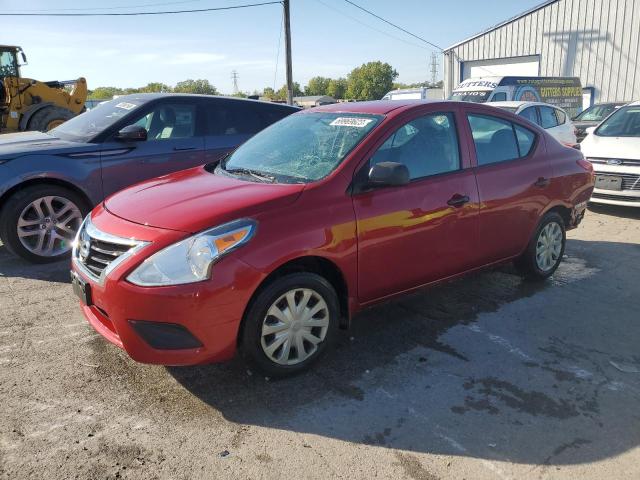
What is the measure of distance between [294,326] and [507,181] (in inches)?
90.3

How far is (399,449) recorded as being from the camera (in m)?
2.64

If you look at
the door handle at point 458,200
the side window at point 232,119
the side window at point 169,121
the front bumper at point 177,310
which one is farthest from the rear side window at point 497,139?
the side window at point 169,121

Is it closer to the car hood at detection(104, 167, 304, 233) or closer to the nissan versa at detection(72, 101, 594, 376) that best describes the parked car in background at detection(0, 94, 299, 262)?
the nissan versa at detection(72, 101, 594, 376)

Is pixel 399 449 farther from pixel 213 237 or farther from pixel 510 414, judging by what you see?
pixel 213 237

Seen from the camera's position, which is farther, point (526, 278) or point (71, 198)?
point (71, 198)

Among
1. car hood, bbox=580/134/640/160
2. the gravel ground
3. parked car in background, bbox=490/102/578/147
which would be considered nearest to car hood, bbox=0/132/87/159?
the gravel ground

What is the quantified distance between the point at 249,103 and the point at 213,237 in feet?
14.1

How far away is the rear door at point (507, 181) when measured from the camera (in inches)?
166

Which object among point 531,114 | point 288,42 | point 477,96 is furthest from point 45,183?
point 288,42

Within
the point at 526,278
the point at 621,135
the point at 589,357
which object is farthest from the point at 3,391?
the point at 621,135

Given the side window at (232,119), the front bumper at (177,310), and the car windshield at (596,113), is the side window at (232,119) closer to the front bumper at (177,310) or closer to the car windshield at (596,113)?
the front bumper at (177,310)

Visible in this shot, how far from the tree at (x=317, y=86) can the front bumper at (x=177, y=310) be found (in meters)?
111

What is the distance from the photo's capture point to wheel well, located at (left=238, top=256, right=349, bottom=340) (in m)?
3.05

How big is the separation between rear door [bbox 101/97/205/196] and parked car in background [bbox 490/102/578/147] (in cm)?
613
